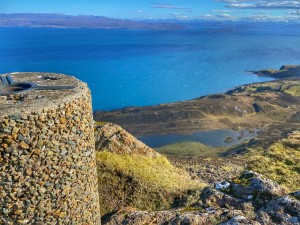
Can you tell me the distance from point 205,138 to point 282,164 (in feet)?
226

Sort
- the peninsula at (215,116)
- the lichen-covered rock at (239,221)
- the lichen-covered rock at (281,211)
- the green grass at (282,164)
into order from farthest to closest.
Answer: the peninsula at (215,116), the green grass at (282,164), the lichen-covered rock at (281,211), the lichen-covered rock at (239,221)

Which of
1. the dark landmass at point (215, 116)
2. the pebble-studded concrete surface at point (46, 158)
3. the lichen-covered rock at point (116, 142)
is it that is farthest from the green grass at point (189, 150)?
the pebble-studded concrete surface at point (46, 158)

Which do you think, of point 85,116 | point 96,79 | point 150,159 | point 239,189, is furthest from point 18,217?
point 96,79

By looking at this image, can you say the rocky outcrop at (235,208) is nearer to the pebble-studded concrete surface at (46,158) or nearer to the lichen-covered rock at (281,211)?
the lichen-covered rock at (281,211)

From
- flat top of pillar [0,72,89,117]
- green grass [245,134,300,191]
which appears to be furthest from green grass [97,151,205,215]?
flat top of pillar [0,72,89,117]

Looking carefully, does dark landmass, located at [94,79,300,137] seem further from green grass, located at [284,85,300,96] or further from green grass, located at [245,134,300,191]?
green grass, located at [245,134,300,191]

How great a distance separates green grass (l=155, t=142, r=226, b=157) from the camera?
72.5 metres

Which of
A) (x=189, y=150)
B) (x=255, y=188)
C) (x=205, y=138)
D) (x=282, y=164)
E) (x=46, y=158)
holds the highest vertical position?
(x=46, y=158)

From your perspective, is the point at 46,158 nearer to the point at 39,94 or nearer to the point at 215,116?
the point at 39,94

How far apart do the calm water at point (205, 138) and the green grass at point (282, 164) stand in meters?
60.2

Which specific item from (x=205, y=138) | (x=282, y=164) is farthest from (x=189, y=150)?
(x=282, y=164)

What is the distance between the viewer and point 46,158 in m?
10.0

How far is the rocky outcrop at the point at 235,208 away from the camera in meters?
12.3

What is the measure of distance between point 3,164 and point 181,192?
416 inches
